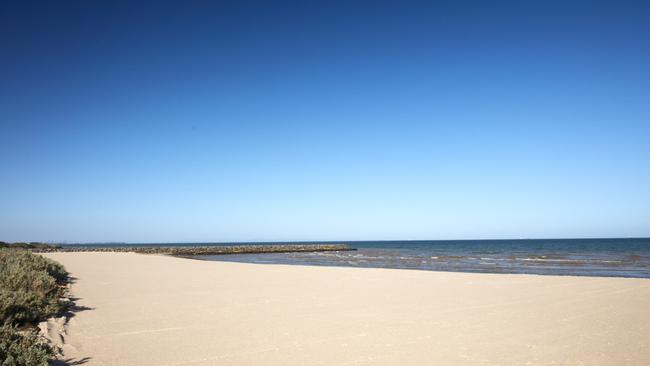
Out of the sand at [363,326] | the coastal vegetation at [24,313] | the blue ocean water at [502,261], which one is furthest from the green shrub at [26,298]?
the blue ocean water at [502,261]

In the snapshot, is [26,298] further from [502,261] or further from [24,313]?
[502,261]

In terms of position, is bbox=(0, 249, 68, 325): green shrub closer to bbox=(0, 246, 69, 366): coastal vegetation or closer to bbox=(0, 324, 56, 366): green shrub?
bbox=(0, 246, 69, 366): coastal vegetation

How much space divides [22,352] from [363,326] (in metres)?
5.14

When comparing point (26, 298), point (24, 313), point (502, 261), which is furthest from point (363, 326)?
point (502, 261)

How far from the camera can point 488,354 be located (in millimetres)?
5812

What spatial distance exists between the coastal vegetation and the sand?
554 mm

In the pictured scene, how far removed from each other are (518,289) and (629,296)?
2.83 m

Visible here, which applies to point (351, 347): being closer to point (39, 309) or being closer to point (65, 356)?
point (65, 356)

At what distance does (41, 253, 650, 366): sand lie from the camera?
18.9 ft

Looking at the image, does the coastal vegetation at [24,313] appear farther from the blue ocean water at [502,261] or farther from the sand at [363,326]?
the blue ocean water at [502,261]

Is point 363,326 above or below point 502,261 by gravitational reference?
above

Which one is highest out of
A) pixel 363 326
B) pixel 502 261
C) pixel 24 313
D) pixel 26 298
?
pixel 26 298

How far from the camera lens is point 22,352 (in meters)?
4.70

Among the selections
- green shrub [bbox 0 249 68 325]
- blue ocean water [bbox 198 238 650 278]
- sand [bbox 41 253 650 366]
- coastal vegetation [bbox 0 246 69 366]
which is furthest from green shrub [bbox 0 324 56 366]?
blue ocean water [bbox 198 238 650 278]
